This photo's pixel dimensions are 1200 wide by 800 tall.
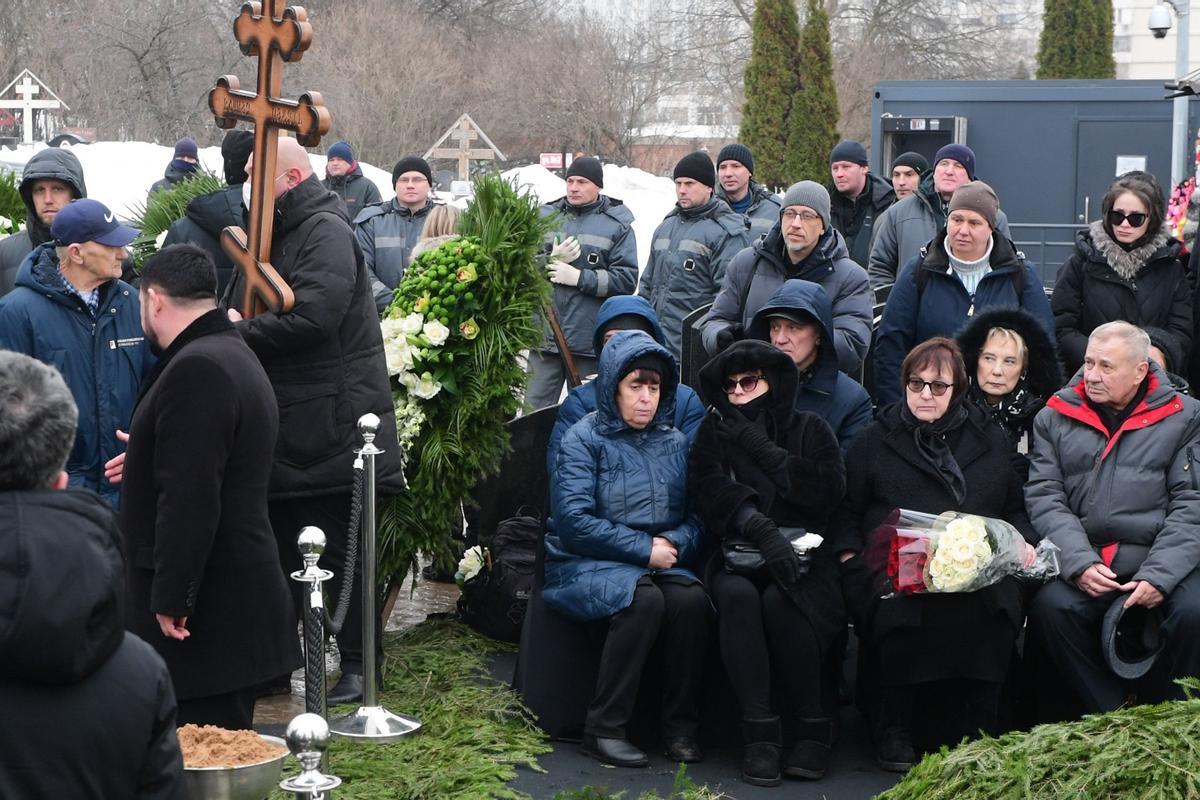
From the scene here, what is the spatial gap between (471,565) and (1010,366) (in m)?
2.55

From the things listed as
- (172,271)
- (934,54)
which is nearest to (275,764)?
(172,271)

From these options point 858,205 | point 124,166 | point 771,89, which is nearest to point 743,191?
point 858,205

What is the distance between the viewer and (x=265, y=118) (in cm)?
577

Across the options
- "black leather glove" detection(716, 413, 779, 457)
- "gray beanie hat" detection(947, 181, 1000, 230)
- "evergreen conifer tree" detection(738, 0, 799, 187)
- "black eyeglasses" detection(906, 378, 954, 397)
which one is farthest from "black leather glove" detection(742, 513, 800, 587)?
"evergreen conifer tree" detection(738, 0, 799, 187)

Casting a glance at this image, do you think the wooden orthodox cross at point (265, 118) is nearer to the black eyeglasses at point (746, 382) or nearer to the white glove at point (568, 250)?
the black eyeglasses at point (746, 382)

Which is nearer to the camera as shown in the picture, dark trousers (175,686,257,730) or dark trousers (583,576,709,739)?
dark trousers (175,686,257,730)

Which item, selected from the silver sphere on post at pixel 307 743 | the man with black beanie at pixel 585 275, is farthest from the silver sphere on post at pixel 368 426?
the man with black beanie at pixel 585 275

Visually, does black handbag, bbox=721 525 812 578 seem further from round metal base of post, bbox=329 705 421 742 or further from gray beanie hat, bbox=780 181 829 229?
gray beanie hat, bbox=780 181 829 229

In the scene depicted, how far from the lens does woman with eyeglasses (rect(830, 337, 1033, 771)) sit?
18.6 ft

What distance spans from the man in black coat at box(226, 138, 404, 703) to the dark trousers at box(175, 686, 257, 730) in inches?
54.2

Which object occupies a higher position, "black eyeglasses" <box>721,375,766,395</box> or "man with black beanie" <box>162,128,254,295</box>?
"man with black beanie" <box>162,128,254,295</box>

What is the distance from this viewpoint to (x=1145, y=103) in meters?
20.0

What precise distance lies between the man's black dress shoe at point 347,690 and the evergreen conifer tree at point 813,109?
22758mm

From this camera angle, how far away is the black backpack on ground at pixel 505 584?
23.0 ft
